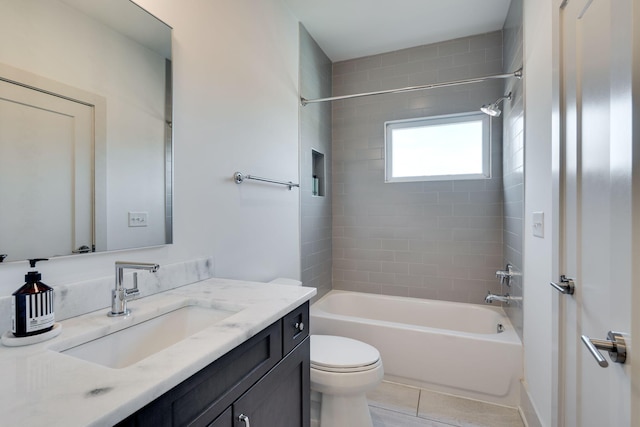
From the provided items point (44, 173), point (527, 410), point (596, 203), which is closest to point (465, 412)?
point (527, 410)

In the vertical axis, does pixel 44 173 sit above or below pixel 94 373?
above

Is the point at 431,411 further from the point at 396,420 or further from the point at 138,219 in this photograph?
the point at 138,219

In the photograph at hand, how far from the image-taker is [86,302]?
95 centimetres

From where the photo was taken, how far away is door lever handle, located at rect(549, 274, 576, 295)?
1.05 meters

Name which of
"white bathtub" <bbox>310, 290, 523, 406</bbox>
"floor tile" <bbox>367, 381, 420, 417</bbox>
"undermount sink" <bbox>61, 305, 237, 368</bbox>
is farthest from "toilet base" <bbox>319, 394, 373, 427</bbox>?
"undermount sink" <bbox>61, 305, 237, 368</bbox>

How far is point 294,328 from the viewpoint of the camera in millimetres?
1126

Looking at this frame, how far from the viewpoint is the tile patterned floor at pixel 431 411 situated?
1.75 m

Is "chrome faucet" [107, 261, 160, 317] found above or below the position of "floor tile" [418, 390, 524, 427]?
above

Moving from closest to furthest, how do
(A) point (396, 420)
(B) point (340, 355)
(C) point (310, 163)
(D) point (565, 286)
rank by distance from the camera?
(D) point (565, 286) < (B) point (340, 355) < (A) point (396, 420) < (C) point (310, 163)

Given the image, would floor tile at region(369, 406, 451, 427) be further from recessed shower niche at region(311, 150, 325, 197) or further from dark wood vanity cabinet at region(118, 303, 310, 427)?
recessed shower niche at region(311, 150, 325, 197)

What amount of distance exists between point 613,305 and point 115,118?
164cm

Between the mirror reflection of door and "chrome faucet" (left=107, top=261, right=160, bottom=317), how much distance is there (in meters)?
0.15

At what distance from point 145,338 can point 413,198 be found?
2.41m

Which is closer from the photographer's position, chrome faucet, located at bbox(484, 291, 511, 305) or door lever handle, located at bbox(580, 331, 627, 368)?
door lever handle, located at bbox(580, 331, 627, 368)
